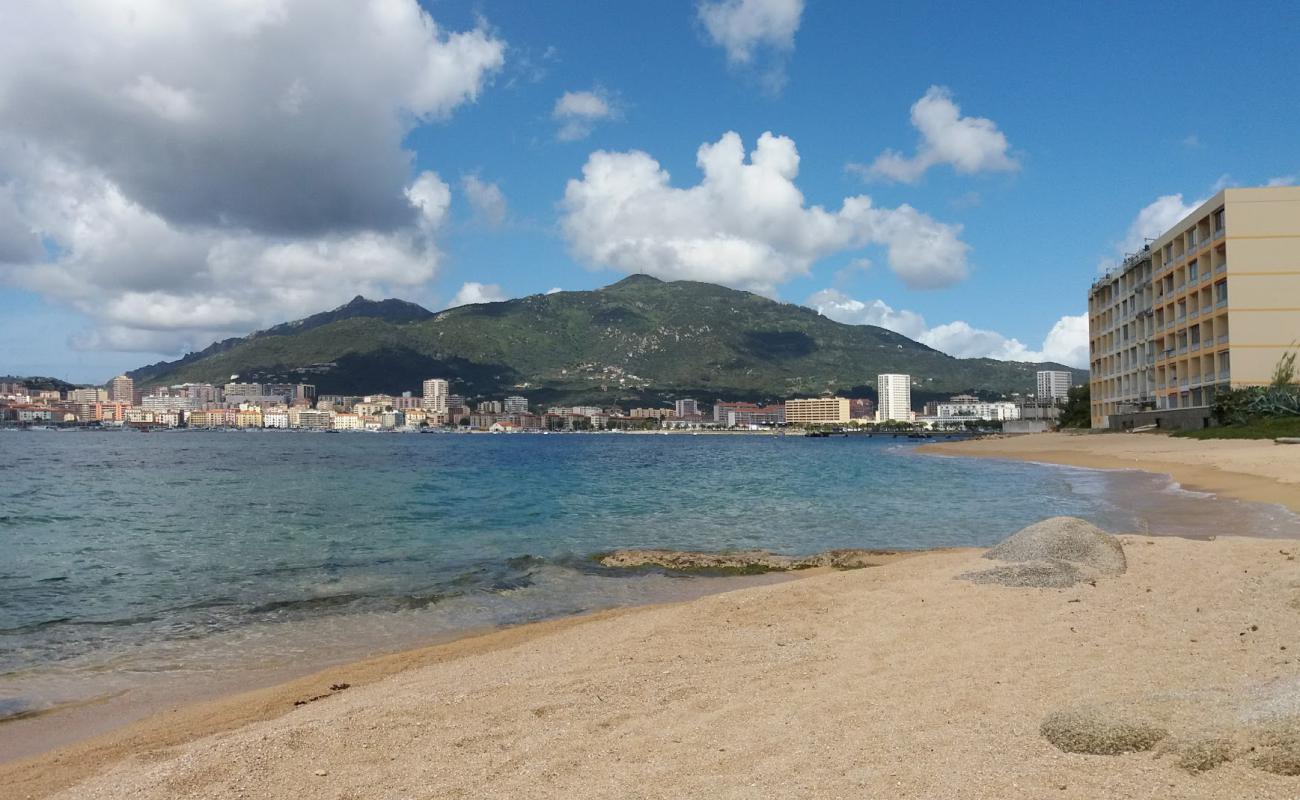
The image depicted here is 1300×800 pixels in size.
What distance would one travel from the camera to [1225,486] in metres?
30.1

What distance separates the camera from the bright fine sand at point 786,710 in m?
4.98

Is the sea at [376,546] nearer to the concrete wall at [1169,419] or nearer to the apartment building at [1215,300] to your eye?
the apartment building at [1215,300]

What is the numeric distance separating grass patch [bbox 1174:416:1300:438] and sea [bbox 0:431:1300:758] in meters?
13.6

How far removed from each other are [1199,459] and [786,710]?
45328 mm

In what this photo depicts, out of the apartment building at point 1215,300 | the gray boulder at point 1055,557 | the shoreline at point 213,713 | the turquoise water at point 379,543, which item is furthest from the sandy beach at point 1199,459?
the shoreline at point 213,713

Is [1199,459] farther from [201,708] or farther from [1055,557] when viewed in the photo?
[201,708]

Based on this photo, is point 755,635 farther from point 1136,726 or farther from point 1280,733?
point 1280,733

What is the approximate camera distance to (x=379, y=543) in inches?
893

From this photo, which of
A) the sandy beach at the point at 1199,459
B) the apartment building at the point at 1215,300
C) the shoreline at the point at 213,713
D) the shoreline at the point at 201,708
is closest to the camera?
the shoreline at the point at 213,713

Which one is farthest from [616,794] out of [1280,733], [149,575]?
[149,575]

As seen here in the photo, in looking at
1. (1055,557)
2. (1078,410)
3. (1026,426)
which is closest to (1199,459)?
(1055,557)

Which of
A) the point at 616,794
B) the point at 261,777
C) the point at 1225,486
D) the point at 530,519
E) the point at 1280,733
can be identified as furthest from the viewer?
the point at 1225,486

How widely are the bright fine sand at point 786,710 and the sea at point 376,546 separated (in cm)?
289

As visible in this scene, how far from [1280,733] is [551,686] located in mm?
5582
